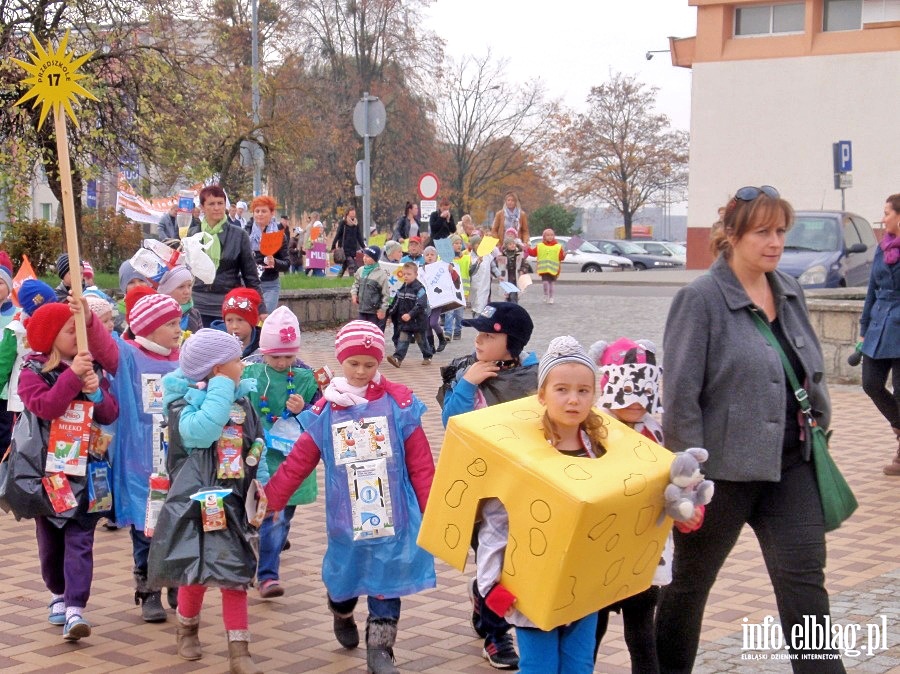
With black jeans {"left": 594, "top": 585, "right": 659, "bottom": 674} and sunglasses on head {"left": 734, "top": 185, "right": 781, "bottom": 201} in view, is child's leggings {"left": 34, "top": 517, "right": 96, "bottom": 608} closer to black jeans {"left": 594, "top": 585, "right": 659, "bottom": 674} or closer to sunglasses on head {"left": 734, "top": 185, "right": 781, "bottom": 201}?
black jeans {"left": 594, "top": 585, "right": 659, "bottom": 674}

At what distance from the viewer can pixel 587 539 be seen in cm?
357

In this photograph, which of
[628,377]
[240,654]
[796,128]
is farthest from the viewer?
[796,128]

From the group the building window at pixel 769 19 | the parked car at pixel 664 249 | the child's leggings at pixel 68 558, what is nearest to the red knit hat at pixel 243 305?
the child's leggings at pixel 68 558

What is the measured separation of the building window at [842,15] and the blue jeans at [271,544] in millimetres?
38108

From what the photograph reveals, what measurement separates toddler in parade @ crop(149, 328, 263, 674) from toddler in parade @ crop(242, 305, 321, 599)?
71cm

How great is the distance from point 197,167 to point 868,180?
25.5 m

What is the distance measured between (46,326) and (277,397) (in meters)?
1.10

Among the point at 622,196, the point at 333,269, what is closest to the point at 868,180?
the point at 333,269

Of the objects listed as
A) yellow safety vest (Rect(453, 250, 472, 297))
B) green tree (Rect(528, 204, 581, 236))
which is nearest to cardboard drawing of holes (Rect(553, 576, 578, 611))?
yellow safety vest (Rect(453, 250, 472, 297))

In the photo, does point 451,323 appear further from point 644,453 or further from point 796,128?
point 796,128

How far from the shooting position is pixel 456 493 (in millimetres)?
3861

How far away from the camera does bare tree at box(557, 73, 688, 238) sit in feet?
Result: 200

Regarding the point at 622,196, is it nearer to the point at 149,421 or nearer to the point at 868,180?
the point at 868,180

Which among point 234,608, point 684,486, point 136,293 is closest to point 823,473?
point 684,486
